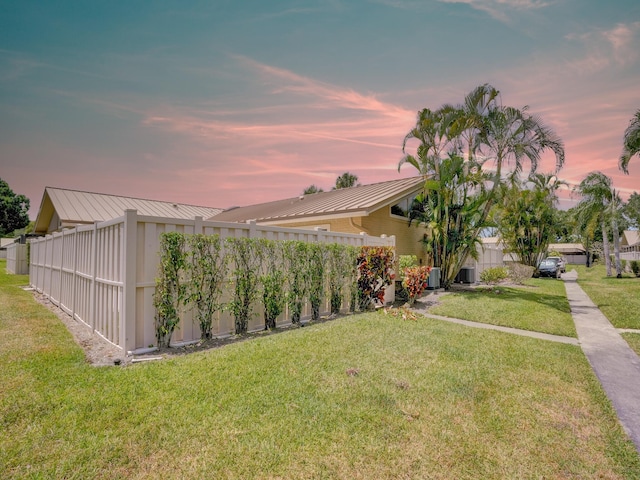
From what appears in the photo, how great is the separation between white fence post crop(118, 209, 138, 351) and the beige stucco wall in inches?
344

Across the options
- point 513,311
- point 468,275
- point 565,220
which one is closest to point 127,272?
point 513,311

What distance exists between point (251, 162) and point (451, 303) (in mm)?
9141

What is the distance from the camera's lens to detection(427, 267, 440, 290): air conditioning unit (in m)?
13.0

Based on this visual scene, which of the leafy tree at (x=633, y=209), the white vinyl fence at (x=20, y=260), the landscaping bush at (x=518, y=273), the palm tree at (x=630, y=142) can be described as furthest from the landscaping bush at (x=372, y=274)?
the leafy tree at (x=633, y=209)

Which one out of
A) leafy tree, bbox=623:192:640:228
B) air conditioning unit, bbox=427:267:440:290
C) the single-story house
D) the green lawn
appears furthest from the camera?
the single-story house

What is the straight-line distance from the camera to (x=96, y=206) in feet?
62.0

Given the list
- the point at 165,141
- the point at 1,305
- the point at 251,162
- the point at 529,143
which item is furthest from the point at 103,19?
the point at 529,143

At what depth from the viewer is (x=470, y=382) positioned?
3.95 meters

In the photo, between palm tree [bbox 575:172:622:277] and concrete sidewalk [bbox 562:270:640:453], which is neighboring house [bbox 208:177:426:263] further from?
palm tree [bbox 575:172:622:277]

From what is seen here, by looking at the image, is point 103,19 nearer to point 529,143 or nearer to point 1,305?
point 1,305

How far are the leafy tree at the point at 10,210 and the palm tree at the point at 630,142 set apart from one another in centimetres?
7167

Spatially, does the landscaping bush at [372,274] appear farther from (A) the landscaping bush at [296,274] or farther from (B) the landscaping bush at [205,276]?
(B) the landscaping bush at [205,276]

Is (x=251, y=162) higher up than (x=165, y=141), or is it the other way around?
(x=165, y=141)

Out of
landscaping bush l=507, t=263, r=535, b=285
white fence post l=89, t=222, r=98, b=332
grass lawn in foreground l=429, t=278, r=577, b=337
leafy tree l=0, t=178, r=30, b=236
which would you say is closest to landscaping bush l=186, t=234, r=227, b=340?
white fence post l=89, t=222, r=98, b=332
